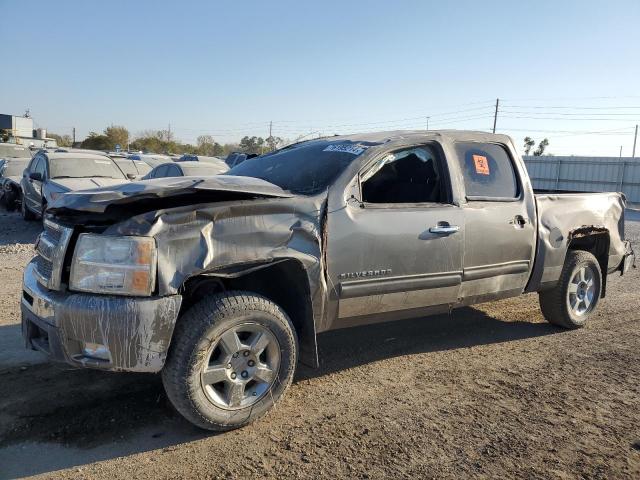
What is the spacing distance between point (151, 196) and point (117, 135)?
60.2 metres

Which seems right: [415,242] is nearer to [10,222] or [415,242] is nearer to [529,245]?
[529,245]

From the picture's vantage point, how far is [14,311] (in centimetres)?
562

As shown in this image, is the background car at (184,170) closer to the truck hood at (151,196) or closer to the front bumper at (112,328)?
the truck hood at (151,196)

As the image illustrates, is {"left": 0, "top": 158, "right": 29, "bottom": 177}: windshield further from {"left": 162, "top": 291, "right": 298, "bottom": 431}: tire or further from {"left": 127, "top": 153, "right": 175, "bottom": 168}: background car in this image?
{"left": 162, "top": 291, "right": 298, "bottom": 431}: tire

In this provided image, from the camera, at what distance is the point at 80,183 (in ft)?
Answer: 33.7

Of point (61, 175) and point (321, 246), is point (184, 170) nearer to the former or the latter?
point (61, 175)

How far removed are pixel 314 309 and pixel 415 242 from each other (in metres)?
0.98

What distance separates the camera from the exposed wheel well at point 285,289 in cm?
359

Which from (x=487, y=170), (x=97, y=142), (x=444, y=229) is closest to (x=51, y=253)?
(x=444, y=229)

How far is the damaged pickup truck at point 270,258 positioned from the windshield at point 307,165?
0.7 inches

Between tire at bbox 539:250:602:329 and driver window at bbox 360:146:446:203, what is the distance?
1975 millimetres

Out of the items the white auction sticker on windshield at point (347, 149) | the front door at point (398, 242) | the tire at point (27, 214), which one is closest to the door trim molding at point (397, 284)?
the front door at point (398, 242)

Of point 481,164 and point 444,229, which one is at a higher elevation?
point 481,164

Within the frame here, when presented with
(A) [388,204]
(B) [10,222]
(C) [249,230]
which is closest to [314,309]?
(C) [249,230]
